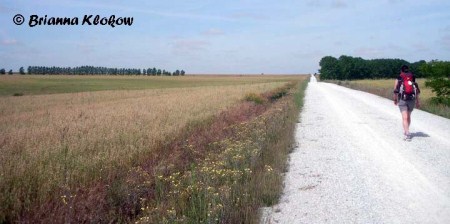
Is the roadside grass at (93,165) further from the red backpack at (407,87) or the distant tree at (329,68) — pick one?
the distant tree at (329,68)

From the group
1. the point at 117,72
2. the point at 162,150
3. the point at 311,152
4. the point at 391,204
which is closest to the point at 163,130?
the point at 162,150

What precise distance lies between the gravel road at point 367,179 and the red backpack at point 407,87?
1157 millimetres

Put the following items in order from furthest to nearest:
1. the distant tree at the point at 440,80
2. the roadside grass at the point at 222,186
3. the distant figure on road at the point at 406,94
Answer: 1. the distant tree at the point at 440,80
2. the distant figure on road at the point at 406,94
3. the roadside grass at the point at 222,186

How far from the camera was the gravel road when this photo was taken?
5.18 metres

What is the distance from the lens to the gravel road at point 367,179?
17.0 feet

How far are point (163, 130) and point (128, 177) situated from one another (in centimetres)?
515

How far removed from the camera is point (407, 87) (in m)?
10.9

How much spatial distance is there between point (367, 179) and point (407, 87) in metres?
5.19

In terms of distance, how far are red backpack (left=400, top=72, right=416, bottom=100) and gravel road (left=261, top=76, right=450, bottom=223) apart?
1157 millimetres

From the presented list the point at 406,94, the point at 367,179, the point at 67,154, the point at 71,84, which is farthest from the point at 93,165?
the point at 71,84

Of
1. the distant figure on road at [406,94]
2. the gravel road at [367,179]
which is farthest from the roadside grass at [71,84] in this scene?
the distant figure on road at [406,94]

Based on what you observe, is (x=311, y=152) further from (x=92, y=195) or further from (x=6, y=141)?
(x=6, y=141)

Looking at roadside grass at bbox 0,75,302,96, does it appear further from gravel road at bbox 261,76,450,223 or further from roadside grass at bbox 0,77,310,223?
gravel road at bbox 261,76,450,223

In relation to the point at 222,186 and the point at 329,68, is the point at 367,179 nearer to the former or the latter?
→ the point at 222,186
